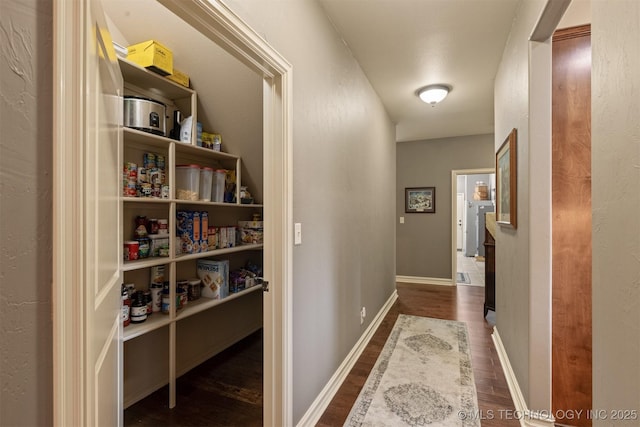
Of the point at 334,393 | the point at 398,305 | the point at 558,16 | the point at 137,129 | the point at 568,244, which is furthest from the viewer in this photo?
the point at 398,305

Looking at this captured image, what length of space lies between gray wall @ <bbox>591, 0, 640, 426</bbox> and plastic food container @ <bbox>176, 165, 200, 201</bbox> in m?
2.26

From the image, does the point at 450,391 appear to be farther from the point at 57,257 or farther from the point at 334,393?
the point at 57,257

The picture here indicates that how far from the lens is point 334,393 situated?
2.09 metres

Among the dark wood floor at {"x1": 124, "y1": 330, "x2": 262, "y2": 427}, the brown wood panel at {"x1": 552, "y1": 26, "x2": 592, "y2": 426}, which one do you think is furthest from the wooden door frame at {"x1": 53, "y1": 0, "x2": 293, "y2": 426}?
the brown wood panel at {"x1": 552, "y1": 26, "x2": 592, "y2": 426}

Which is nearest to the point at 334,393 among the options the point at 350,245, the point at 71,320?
the point at 350,245

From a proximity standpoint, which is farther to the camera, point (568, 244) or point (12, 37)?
point (568, 244)

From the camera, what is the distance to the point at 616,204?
2.75 feet

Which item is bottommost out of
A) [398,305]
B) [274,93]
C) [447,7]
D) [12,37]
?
[398,305]

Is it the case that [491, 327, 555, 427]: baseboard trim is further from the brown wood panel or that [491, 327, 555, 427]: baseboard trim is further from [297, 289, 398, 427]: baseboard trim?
[297, 289, 398, 427]: baseboard trim

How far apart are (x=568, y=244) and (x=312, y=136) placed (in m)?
1.62

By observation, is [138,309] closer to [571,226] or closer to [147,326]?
[147,326]

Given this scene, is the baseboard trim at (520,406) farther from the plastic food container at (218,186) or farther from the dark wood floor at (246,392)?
the plastic food container at (218,186)

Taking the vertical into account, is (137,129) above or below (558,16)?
below

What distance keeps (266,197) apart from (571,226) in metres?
1.74
